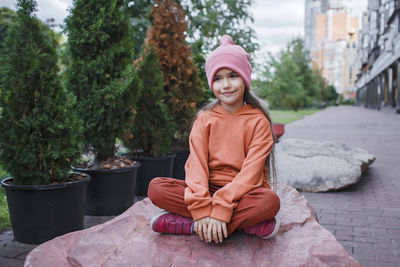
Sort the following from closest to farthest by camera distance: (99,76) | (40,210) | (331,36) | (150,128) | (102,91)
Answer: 1. (40,210)
2. (102,91)
3. (99,76)
4. (150,128)
5. (331,36)

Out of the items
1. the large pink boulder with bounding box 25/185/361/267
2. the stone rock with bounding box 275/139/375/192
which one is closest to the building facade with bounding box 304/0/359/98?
the stone rock with bounding box 275/139/375/192

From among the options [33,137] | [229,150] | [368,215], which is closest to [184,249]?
[229,150]

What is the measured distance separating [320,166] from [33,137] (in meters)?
4.44

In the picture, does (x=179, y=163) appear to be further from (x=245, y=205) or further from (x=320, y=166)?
(x=245, y=205)

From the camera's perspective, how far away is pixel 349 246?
138 inches

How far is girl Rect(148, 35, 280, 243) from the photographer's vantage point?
220 centimetres

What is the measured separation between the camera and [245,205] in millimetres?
2225

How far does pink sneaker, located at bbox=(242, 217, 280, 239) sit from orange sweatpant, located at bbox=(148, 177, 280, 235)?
5 cm

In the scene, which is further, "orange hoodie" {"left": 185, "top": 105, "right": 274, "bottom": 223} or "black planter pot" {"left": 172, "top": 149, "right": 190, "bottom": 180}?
"black planter pot" {"left": 172, "top": 149, "right": 190, "bottom": 180}

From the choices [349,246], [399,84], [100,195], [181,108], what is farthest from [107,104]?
[399,84]

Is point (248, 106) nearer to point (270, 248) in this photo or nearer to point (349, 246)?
point (270, 248)

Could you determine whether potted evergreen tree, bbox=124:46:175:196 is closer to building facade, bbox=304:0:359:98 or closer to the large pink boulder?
the large pink boulder

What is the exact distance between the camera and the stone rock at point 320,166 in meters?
5.68

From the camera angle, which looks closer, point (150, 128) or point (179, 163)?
point (150, 128)
